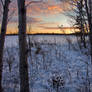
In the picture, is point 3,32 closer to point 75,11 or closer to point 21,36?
point 21,36

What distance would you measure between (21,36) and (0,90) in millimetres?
1969

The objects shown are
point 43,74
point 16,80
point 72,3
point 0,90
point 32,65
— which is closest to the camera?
point 0,90

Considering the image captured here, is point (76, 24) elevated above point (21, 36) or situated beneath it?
elevated above

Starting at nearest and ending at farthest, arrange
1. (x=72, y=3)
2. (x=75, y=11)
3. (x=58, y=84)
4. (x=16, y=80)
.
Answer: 1. (x=58, y=84)
2. (x=16, y=80)
3. (x=72, y=3)
4. (x=75, y=11)

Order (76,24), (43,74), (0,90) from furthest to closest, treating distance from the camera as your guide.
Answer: (76,24)
(43,74)
(0,90)

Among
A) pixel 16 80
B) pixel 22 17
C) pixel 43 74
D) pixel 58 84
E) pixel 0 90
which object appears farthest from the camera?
pixel 43 74

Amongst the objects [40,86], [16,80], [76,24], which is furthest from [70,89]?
[76,24]

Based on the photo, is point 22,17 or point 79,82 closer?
point 22,17

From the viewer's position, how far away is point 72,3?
8852mm

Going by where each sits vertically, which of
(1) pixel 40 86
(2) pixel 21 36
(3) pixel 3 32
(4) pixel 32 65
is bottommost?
(1) pixel 40 86

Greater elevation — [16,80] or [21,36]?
[21,36]

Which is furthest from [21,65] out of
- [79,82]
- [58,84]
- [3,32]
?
[79,82]

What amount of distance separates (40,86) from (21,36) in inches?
82.7

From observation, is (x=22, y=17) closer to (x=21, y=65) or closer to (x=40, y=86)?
(x=21, y=65)
